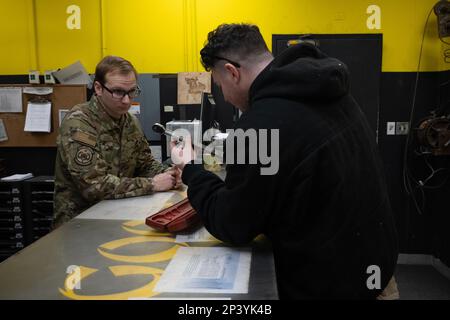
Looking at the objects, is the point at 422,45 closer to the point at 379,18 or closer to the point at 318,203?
the point at 379,18

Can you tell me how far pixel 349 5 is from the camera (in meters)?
3.47

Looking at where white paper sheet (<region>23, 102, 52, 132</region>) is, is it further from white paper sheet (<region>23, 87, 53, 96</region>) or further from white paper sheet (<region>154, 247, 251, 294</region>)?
white paper sheet (<region>154, 247, 251, 294</region>)

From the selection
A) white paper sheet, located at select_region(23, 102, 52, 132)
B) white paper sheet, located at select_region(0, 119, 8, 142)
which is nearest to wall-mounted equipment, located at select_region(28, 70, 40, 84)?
white paper sheet, located at select_region(23, 102, 52, 132)

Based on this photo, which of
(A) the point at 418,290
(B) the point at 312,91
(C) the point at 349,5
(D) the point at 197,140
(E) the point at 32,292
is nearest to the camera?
(E) the point at 32,292

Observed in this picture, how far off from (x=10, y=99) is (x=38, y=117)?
0.29 m

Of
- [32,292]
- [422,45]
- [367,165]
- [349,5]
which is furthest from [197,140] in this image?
[422,45]

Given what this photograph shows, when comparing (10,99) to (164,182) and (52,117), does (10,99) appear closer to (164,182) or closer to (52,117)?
(52,117)

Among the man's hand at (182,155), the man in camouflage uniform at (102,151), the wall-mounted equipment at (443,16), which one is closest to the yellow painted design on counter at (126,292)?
the man's hand at (182,155)

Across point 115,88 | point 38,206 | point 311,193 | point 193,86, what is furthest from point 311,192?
point 38,206

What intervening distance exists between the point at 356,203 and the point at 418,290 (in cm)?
247

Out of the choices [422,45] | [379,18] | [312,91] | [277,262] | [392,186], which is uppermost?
[379,18]

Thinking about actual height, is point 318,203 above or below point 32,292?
above

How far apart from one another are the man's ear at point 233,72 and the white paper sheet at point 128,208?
2.02 feet

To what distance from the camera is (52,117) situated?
11.2 feet
